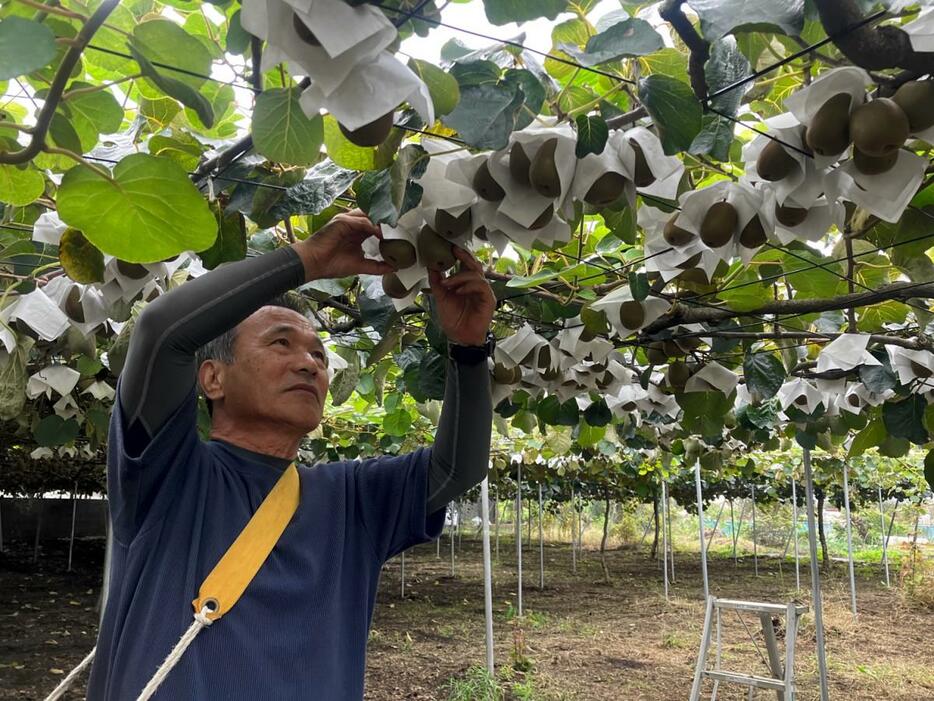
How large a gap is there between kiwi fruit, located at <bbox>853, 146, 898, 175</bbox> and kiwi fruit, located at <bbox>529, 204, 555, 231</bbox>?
0.39 m

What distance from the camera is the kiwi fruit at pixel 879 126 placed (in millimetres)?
875

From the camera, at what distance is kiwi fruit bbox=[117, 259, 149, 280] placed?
1413 mm

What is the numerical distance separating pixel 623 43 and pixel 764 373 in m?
1.91

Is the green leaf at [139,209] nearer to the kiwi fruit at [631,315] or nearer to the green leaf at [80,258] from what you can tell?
the green leaf at [80,258]

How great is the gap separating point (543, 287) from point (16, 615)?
9555 millimetres

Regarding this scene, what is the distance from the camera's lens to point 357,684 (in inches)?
58.1

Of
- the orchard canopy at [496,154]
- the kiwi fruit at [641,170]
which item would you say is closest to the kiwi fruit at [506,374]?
the orchard canopy at [496,154]

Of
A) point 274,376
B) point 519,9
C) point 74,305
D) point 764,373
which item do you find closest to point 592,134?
point 519,9

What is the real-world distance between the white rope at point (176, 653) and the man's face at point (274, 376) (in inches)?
15.7

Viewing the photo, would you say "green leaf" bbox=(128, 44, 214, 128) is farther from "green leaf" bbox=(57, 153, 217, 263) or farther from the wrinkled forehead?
the wrinkled forehead

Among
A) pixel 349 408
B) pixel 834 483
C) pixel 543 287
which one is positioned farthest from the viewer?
pixel 834 483

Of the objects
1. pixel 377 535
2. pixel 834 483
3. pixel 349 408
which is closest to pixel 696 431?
pixel 377 535

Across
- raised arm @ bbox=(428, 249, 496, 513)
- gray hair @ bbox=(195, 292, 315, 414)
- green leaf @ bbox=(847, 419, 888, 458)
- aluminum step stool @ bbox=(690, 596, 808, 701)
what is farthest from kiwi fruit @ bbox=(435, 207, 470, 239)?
aluminum step stool @ bbox=(690, 596, 808, 701)

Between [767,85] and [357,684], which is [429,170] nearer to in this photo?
[767,85]
